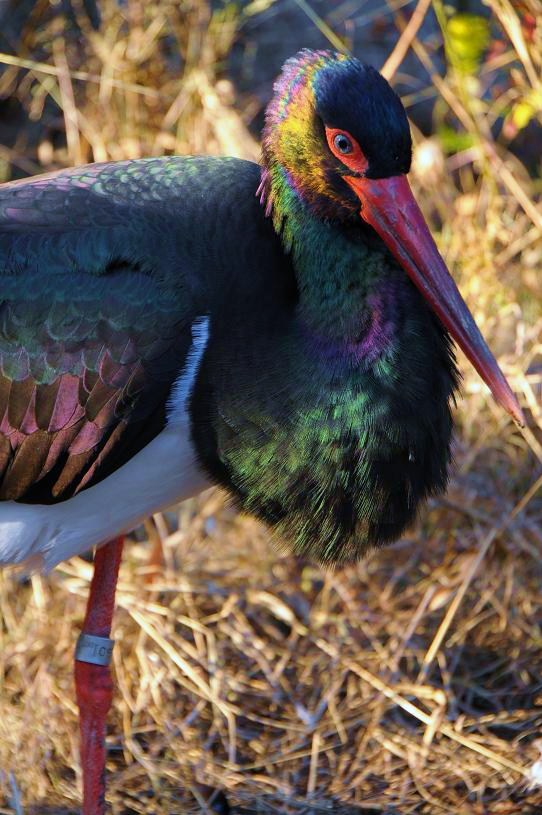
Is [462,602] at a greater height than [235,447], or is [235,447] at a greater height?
[235,447]

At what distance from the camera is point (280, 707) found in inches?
155

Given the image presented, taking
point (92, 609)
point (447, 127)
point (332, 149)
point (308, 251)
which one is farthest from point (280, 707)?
point (447, 127)

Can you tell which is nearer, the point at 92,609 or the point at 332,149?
the point at 332,149

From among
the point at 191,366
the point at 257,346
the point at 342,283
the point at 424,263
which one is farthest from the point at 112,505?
the point at 424,263

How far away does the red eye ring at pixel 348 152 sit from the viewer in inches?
113

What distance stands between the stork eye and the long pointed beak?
2.6 inches

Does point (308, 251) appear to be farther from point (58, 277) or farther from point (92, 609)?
point (92, 609)

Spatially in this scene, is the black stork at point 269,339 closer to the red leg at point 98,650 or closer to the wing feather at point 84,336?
the wing feather at point 84,336

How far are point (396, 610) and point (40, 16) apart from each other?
114 inches

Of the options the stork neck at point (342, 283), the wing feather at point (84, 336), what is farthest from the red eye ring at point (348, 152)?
the wing feather at point (84, 336)

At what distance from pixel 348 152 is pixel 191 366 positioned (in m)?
0.61

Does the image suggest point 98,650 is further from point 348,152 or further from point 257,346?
point 348,152

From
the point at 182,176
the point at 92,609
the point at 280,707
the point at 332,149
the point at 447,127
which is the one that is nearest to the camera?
the point at 332,149

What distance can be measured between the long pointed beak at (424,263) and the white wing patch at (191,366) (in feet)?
1.50
